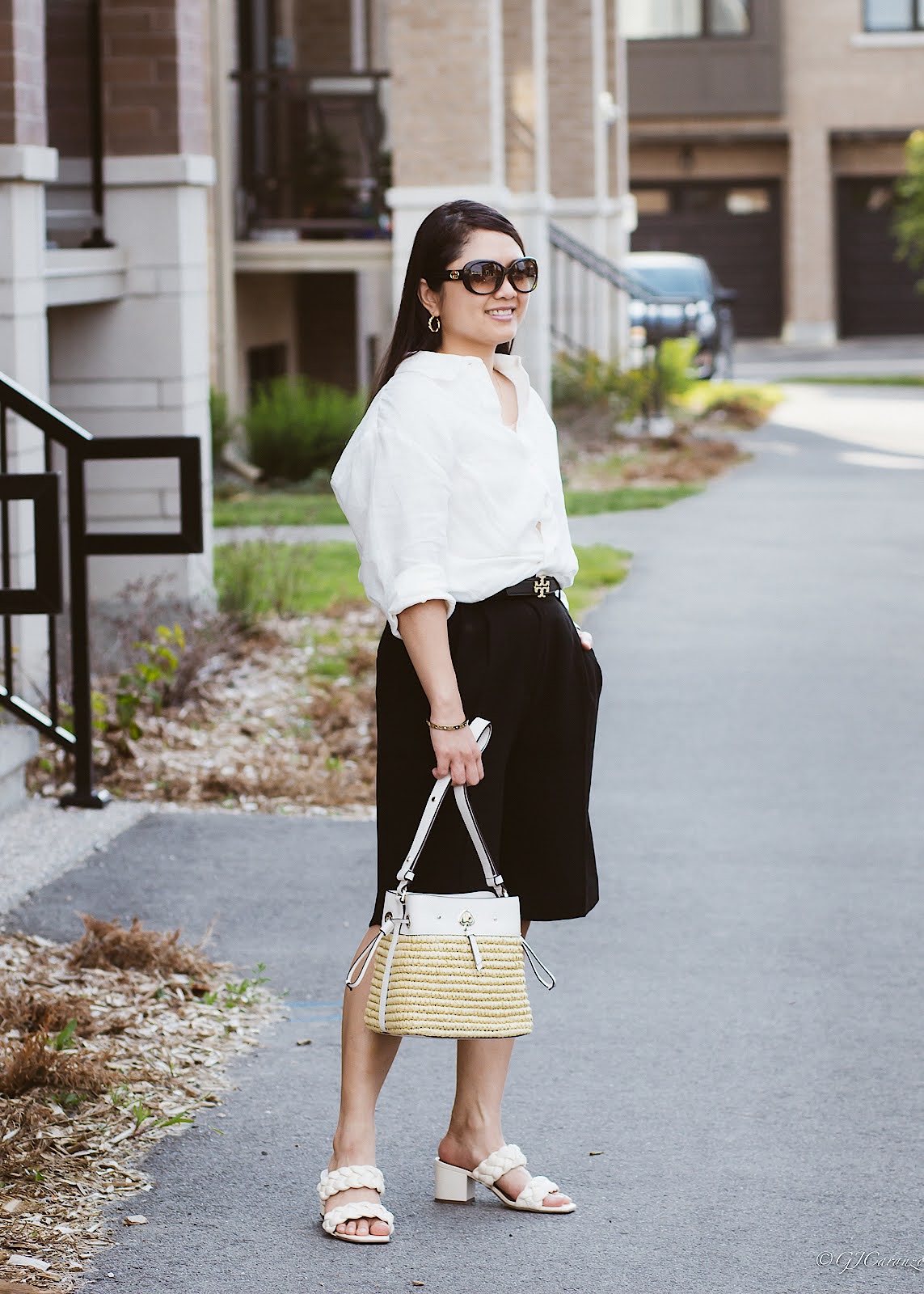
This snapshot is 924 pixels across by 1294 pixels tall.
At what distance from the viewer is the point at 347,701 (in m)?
8.84

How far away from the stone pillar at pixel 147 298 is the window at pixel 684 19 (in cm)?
3245

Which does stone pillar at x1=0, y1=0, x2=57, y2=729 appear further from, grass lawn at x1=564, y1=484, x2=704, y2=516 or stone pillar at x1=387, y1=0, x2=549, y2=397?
stone pillar at x1=387, y1=0, x2=549, y2=397

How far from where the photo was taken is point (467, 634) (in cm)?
385

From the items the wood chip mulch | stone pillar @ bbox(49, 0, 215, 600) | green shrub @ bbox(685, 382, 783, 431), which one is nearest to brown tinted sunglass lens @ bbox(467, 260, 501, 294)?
the wood chip mulch

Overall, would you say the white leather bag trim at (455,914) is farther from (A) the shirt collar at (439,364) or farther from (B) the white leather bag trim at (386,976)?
(A) the shirt collar at (439,364)

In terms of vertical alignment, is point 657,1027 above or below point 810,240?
below

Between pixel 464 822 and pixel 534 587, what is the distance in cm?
46

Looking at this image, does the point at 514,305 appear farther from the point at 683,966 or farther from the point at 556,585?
the point at 683,966

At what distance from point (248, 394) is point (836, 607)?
28.7ft

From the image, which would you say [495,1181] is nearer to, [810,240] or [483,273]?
[483,273]

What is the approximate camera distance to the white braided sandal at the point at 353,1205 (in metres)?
3.90

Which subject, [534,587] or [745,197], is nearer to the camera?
[534,587]

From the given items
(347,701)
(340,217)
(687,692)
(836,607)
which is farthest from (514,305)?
(340,217)

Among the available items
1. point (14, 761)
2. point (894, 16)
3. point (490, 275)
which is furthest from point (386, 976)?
point (894, 16)
